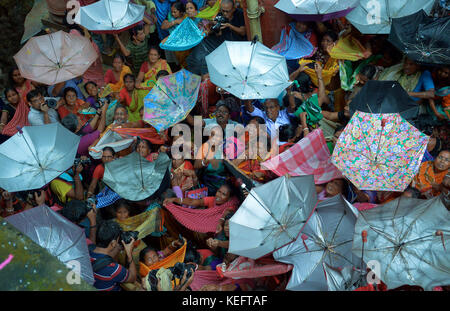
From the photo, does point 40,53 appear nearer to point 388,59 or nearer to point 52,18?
point 52,18

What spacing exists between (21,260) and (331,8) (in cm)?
534

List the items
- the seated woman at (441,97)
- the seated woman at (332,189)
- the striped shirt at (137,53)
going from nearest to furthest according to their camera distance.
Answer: the seated woman at (332,189) → the seated woman at (441,97) → the striped shirt at (137,53)

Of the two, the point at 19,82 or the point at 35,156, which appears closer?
the point at 35,156

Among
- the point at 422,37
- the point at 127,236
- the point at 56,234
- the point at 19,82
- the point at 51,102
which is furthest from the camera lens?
the point at 19,82

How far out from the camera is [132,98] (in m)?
9.44

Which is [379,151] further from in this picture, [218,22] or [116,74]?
[116,74]

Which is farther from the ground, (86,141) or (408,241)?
(408,241)

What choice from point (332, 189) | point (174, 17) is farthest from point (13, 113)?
point (332, 189)

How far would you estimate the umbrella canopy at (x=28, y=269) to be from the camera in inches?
192

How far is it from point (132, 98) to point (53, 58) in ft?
4.22

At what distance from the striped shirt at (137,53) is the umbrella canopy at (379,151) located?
4173 millimetres

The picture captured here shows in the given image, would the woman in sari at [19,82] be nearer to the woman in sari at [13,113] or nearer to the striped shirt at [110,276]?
the woman in sari at [13,113]

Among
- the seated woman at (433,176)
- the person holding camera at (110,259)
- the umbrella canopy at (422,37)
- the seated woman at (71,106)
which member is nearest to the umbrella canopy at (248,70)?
the umbrella canopy at (422,37)

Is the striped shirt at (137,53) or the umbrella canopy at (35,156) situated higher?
the umbrella canopy at (35,156)
